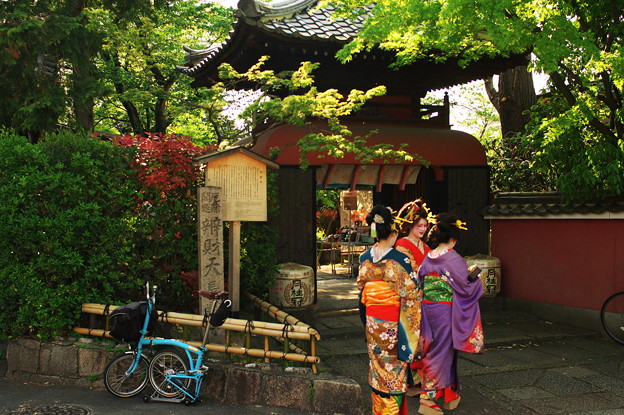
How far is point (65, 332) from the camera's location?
6.73 m

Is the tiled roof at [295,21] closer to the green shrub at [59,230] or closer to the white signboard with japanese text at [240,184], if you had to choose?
the white signboard with japanese text at [240,184]

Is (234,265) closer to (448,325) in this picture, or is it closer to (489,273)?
(448,325)

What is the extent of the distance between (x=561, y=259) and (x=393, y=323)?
6.20m

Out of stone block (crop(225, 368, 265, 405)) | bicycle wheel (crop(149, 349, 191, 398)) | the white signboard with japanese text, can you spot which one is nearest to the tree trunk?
the white signboard with japanese text

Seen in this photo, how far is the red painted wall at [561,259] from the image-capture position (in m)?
9.03

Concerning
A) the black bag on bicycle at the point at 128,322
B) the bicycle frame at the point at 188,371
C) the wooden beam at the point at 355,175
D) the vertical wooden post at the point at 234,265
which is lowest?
the bicycle frame at the point at 188,371

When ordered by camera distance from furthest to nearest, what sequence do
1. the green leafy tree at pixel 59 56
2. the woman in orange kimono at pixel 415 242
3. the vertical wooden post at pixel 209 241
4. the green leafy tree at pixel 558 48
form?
the green leafy tree at pixel 59 56
the green leafy tree at pixel 558 48
the vertical wooden post at pixel 209 241
the woman in orange kimono at pixel 415 242

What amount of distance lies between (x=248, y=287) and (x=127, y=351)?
2842 mm

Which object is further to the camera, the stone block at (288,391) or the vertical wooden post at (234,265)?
the vertical wooden post at (234,265)

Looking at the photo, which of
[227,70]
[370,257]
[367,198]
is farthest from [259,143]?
[367,198]

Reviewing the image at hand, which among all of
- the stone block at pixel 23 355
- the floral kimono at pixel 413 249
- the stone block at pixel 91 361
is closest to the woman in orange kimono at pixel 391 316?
the floral kimono at pixel 413 249

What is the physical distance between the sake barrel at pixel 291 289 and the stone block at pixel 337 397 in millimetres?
3396

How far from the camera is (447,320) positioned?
5.79 metres

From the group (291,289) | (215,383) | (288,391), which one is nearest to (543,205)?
(291,289)
